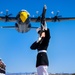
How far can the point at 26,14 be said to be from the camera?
32.0 m

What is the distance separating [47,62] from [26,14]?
1058 inches

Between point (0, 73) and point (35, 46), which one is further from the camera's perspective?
point (0, 73)

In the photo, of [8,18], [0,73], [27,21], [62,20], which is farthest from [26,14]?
[0,73]

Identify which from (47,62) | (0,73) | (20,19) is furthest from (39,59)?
(20,19)

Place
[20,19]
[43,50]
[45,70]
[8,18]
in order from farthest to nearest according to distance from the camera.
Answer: [8,18] < [20,19] < [43,50] < [45,70]

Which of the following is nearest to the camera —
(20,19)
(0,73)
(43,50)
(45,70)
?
(45,70)

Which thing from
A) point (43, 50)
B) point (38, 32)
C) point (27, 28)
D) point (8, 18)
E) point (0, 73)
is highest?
point (8, 18)

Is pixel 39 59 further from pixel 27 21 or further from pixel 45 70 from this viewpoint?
pixel 27 21

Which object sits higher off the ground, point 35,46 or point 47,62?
point 35,46

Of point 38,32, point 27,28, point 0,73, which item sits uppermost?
point 27,28

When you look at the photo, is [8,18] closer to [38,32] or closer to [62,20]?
[62,20]

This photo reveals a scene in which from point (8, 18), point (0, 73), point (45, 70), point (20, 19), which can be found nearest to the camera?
point (45, 70)

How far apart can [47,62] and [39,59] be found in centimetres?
21

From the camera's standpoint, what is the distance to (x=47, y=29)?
5.94m
